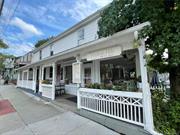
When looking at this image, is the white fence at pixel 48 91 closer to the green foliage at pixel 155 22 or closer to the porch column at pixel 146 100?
the green foliage at pixel 155 22

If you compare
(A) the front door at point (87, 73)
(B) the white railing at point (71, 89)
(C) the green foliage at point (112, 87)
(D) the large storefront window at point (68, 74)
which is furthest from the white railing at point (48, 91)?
(C) the green foliage at point (112, 87)

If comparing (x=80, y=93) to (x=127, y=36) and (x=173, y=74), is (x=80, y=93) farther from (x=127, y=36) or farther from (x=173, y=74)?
(x=173, y=74)

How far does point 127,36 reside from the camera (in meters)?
5.37

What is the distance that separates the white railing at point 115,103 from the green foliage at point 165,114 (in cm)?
49

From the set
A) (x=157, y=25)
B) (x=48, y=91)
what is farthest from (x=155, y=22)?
(x=48, y=91)

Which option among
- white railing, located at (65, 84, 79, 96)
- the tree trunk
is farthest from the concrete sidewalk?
white railing, located at (65, 84, 79, 96)

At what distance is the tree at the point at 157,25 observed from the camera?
3961mm

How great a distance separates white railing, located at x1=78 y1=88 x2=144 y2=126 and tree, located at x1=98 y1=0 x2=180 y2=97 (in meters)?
1.29

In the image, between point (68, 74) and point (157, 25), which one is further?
point (68, 74)

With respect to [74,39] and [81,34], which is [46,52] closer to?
[74,39]

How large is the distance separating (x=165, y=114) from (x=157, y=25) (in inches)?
109

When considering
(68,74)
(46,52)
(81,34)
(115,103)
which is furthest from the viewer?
(46,52)

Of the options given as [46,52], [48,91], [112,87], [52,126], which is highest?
[46,52]

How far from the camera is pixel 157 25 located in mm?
4199
